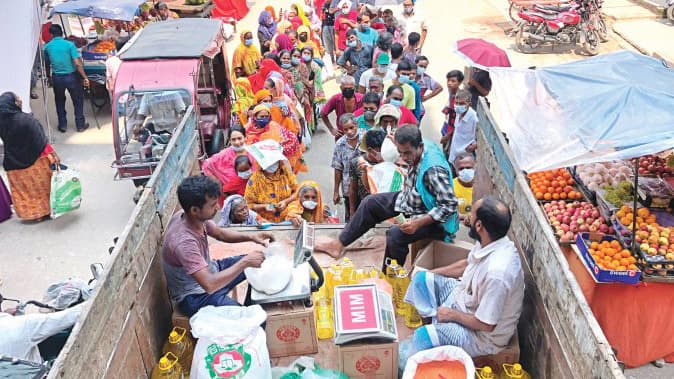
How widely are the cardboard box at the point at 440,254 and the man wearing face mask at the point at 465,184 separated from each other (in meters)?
1.36

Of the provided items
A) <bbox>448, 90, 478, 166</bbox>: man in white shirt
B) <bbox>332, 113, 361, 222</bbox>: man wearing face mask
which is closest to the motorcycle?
<bbox>448, 90, 478, 166</bbox>: man in white shirt

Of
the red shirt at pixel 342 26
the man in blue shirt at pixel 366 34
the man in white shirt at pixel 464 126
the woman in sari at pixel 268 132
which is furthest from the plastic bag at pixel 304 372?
the red shirt at pixel 342 26

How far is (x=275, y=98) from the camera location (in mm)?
7691

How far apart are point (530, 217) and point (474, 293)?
593mm

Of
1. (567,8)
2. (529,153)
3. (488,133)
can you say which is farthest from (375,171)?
(567,8)

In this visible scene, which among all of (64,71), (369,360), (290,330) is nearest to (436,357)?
(369,360)

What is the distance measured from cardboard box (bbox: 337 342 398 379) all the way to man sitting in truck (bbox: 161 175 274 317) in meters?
0.79

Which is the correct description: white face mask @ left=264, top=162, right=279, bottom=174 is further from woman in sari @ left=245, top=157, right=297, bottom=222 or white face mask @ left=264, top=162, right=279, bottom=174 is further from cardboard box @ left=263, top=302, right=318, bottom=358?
cardboard box @ left=263, top=302, right=318, bottom=358

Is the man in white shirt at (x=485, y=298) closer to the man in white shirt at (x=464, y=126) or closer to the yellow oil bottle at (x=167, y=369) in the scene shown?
the yellow oil bottle at (x=167, y=369)

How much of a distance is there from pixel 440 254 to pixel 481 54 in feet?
11.3

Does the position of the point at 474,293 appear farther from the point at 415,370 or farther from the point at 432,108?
the point at 432,108

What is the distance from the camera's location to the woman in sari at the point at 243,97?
835 centimetres

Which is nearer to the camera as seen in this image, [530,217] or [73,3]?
[530,217]

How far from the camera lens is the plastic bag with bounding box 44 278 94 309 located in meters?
4.24
